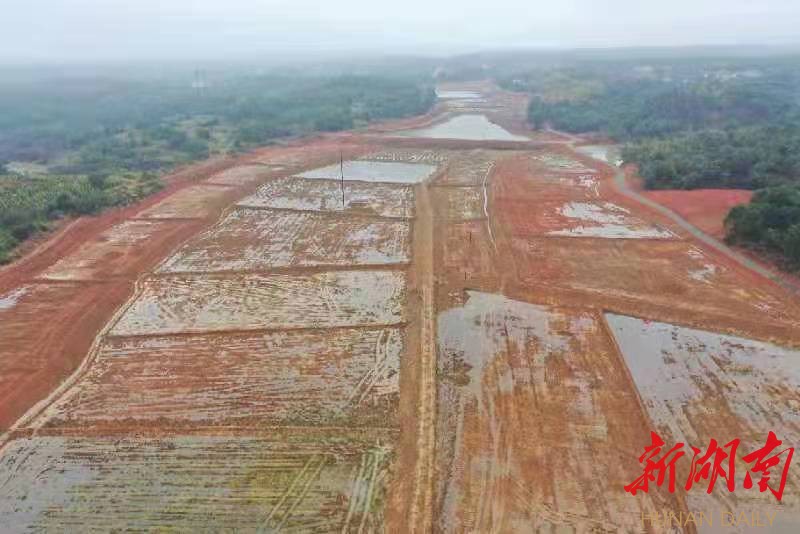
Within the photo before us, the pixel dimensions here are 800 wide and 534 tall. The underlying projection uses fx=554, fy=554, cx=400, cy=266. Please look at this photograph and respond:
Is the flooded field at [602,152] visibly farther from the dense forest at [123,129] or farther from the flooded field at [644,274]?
the dense forest at [123,129]

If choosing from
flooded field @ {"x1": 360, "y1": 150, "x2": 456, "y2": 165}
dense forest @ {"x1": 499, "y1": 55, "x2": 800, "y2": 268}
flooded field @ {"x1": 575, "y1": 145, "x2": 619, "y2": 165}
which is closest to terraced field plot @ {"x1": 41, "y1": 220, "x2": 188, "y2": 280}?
flooded field @ {"x1": 360, "y1": 150, "x2": 456, "y2": 165}

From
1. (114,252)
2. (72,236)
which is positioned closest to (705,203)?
(114,252)

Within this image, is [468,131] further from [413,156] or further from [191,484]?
[191,484]

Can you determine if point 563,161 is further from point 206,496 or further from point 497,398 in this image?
point 206,496

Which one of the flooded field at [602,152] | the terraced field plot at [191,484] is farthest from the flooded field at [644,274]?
the flooded field at [602,152]

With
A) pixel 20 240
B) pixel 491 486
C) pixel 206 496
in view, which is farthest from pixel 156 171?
pixel 491 486

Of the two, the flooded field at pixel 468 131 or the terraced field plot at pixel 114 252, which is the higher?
the flooded field at pixel 468 131
